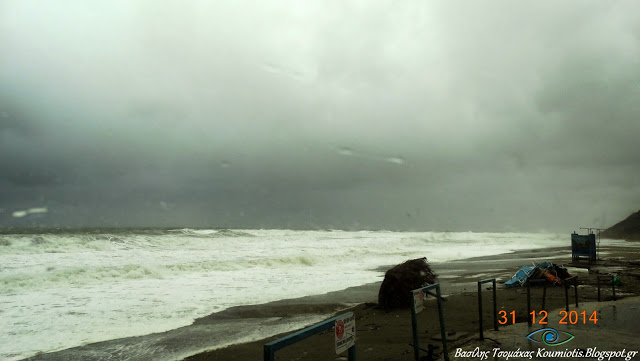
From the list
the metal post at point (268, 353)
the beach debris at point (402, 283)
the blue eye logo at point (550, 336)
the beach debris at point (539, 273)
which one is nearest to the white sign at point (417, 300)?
the blue eye logo at point (550, 336)

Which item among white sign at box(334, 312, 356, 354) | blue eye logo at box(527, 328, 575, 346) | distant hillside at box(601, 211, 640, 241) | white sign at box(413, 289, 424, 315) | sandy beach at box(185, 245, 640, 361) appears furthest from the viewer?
distant hillside at box(601, 211, 640, 241)

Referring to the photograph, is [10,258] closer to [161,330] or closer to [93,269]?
[93,269]

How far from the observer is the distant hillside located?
91.2 m

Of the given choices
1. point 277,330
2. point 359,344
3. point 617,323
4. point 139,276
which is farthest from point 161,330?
point 139,276

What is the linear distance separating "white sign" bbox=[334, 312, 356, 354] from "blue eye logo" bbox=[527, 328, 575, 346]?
4.06 meters

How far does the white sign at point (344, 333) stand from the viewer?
3.55m

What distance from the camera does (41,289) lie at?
674 inches

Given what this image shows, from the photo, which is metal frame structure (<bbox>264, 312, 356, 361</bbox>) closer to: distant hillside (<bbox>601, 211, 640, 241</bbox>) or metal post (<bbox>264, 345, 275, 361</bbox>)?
metal post (<bbox>264, 345, 275, 361</bbox>)

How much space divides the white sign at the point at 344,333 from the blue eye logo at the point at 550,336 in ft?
13.3

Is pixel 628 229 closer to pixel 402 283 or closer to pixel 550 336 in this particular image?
pixel 402 283

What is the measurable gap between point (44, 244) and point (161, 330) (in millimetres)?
26358

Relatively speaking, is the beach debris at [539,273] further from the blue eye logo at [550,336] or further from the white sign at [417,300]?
the white sign at [417,300]

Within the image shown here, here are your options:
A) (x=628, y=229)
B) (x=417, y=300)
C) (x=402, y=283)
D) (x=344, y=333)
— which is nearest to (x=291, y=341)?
(x=344, y=333)

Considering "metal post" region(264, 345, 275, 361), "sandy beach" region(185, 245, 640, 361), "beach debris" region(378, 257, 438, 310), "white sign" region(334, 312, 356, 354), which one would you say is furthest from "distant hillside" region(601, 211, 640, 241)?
"metal post" region(264, 345, 275, 361)
